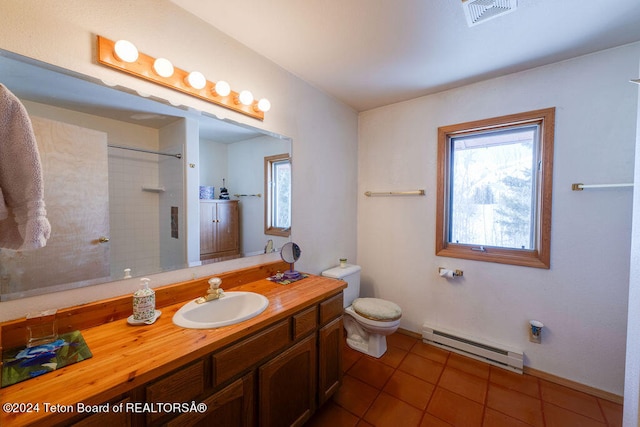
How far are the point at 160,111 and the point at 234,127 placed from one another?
42 centimetres

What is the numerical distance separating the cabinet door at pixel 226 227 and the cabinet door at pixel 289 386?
730 mm

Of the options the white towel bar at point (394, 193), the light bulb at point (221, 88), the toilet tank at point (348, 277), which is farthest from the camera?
the white towel bar at point (394, 193)

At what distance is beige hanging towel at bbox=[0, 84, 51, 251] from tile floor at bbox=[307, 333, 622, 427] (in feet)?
5.32

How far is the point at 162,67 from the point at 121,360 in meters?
1.24

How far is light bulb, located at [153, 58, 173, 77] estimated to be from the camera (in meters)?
1.18

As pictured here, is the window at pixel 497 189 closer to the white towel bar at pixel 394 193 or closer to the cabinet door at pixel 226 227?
the white towel bar at pixel 394 193

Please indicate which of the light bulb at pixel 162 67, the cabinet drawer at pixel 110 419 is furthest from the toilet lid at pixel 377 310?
the light bulb at pixel 162 67

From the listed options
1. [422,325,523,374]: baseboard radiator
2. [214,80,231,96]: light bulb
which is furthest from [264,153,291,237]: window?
[422,325,523,374]: baseboard radiator

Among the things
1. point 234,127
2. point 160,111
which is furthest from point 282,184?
point 160,111

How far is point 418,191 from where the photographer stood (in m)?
2.36

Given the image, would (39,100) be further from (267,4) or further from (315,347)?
(315,347)

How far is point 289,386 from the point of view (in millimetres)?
1259

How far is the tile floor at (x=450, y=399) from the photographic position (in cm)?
152

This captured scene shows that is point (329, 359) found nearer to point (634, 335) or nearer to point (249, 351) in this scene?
point (249, 351)
